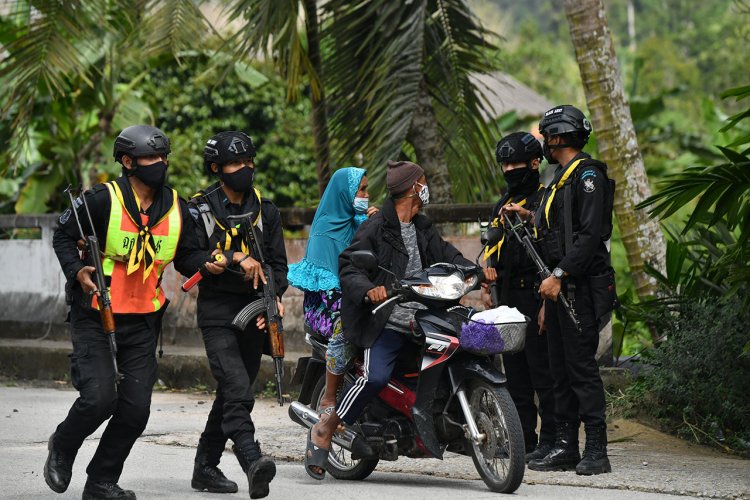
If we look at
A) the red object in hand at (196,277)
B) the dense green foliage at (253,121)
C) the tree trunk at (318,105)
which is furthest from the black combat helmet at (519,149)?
the dense green foliage at (253,121)

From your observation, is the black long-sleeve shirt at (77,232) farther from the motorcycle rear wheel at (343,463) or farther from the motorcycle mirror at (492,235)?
the motorcycle mirror at (492,235)

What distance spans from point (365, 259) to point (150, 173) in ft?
3.87

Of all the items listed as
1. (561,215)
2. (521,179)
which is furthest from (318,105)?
(561,215)

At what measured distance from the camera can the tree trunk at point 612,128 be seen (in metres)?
9.93

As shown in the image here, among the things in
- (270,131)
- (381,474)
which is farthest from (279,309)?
(270,131)

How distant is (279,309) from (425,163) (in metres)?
4.67

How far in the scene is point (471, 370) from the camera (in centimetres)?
680

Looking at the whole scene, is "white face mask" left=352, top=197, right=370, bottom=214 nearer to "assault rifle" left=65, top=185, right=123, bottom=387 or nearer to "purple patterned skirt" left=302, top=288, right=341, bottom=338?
"purple patterned skirt" left=302, top=288, right=341, bottom=338

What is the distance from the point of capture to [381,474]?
7688 mm

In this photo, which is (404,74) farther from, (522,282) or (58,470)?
(58,470)

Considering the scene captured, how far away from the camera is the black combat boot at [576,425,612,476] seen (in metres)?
7.21

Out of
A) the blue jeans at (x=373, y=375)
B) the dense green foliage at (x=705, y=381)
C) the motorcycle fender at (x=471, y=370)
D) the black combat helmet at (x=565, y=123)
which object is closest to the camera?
the motorcycle fender at (x=471, y=370)

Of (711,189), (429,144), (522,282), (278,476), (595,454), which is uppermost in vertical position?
(429,144)

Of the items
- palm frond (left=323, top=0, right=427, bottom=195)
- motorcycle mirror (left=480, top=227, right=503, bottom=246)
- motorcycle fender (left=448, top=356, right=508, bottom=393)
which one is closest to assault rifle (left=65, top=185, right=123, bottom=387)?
motorcycle fender (left=448, top=356, right=508, bottom=393)
